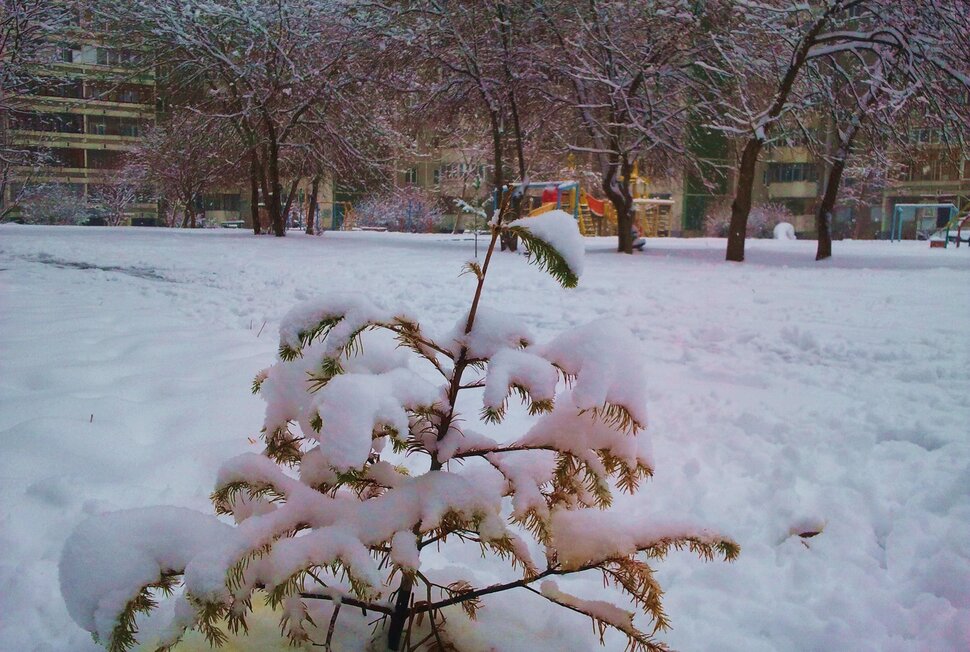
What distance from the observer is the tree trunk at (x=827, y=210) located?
9312 millimetres

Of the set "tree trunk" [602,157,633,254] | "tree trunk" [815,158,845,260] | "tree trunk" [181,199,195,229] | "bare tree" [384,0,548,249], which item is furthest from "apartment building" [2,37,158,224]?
"tree trunk" [815,158,845,260]

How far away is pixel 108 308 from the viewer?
422cm

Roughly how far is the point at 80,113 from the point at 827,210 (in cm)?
877

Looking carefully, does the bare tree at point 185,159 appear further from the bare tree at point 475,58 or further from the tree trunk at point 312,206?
the bare tree at point 475,58

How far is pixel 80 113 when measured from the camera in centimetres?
541

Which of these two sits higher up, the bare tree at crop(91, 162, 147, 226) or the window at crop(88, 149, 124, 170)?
the window at crop(88, 149, 124, 170)

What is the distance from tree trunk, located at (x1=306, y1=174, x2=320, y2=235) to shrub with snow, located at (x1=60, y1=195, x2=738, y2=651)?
8995 mm

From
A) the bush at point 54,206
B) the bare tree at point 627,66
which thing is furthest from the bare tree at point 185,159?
the bare tree at point 627,66

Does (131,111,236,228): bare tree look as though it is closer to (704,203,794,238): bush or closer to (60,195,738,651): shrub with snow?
(60,195,738,651): shrub with snow

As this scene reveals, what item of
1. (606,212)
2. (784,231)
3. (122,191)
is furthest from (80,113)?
(784,231)

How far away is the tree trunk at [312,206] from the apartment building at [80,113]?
13.2 ft

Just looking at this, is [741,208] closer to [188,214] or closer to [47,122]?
[188,214]

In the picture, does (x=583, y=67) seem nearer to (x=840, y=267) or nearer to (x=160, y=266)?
(x=840, y=267)

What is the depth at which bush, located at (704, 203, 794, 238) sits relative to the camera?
14680 millimetres
